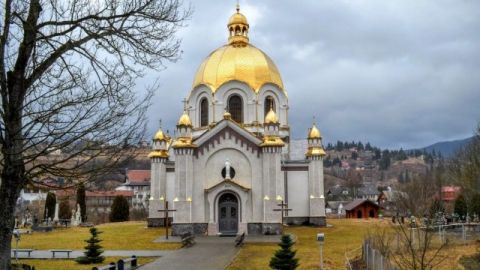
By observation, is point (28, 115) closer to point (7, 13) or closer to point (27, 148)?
point (27, 148)

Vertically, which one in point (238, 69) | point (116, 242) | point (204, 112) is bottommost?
point (116, 242)

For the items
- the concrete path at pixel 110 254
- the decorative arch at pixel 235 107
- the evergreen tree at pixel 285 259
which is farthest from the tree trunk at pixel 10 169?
the decorative arch at pixel 235 107

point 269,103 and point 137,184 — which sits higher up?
point 269,103

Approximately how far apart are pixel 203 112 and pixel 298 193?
10.4 meters

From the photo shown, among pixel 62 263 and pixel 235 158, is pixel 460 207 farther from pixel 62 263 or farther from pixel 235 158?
pixel 62 263

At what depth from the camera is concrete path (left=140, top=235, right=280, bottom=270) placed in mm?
20594

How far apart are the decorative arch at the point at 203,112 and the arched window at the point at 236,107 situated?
7.04 ft

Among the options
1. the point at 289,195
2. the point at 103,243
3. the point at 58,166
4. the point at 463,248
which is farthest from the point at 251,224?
the point at 58,166

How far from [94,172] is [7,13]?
321 centimetres

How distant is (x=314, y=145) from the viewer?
42.6 meters

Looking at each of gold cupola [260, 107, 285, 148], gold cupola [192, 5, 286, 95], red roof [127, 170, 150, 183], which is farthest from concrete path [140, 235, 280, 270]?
red roof [127, 170, 150, 183]

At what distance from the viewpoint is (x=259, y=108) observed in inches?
1638

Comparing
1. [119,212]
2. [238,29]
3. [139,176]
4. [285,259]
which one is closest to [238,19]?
[238,29]

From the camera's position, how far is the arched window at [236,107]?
41750 mm
